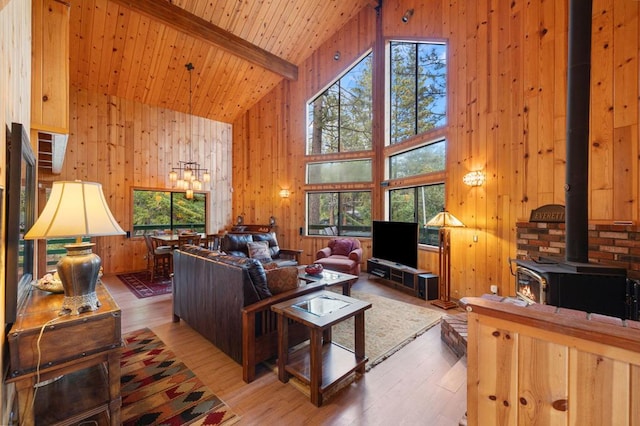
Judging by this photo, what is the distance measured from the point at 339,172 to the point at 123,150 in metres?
5.10

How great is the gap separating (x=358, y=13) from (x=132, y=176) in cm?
646

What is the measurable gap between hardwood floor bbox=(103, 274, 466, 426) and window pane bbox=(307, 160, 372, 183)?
407 centimetres

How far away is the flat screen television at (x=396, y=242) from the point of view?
4648mm

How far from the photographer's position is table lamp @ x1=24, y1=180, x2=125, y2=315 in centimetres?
155

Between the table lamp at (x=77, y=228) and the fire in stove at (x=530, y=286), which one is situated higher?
the table lamp at (x=77, y=228)

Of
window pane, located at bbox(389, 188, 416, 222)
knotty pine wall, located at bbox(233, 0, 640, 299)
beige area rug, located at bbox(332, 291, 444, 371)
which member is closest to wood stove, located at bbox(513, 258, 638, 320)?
knotty pine wall, located at bbox(233, 0, 640, 299)

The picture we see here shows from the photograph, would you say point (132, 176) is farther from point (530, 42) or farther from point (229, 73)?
point (530, 42)

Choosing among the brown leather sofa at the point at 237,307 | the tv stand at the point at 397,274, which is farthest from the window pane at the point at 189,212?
the tv stand at the point at 397,274

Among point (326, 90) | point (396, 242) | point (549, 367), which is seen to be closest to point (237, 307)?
point (549, 367)

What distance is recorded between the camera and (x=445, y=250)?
13.5 ft

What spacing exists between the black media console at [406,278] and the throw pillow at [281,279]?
2526mm

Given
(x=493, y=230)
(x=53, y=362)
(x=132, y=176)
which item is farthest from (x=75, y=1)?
(x=493, y=230)

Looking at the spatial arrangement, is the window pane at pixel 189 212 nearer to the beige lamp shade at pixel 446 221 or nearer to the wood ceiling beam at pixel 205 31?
the wood ceiling beam at pixel 205 31

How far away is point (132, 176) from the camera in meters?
6.55
